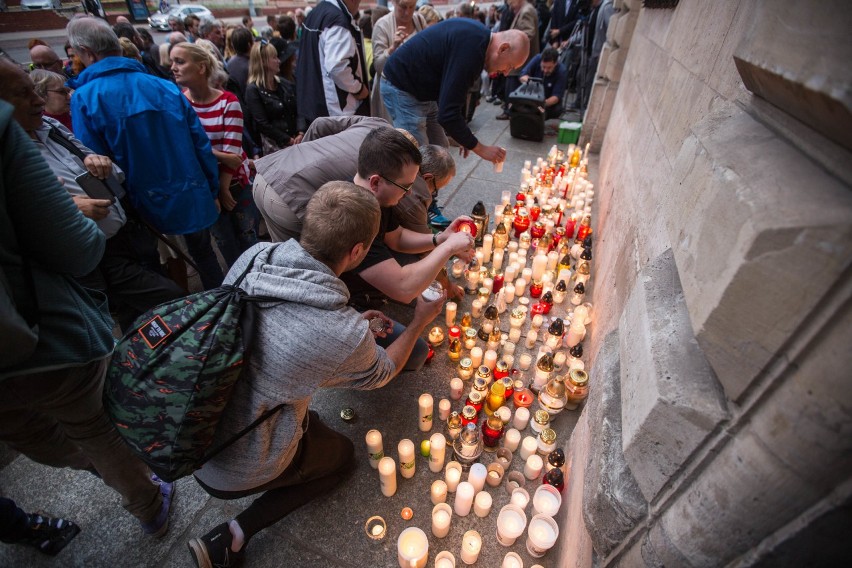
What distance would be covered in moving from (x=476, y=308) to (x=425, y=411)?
3.74 ft

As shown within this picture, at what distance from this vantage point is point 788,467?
24.1 inches

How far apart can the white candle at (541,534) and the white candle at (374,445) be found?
0.82 meters

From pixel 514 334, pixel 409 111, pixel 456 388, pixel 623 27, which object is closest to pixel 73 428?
pixel 456 388

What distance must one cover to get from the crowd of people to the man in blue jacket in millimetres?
11

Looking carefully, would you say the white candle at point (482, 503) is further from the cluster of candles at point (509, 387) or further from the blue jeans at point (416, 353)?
the blue jeans at point (416, 353)

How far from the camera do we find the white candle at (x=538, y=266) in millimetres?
3426

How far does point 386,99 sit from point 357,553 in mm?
3777

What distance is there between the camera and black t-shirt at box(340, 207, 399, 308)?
7.40 ft

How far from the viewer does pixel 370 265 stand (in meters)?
2.24

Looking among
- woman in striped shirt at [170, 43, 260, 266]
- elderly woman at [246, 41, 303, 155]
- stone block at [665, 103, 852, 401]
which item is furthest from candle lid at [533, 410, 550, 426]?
elderly woman at [246, 41, 303, 155]

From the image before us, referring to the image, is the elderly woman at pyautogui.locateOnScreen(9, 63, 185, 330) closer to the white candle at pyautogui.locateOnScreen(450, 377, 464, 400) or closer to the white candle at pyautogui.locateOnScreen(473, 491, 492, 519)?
the white candle at pyautogui.locateOnScreen(450, 377, 464, 400)

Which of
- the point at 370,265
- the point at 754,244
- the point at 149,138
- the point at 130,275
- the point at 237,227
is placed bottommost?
the point at 237,227

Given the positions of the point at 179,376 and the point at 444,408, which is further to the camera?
the point at 444,408

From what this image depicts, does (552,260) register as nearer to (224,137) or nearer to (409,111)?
(409,111)
